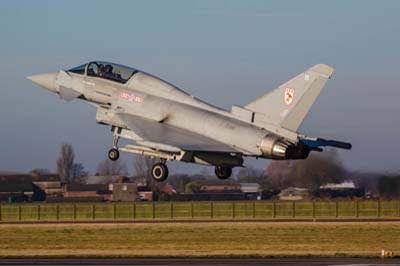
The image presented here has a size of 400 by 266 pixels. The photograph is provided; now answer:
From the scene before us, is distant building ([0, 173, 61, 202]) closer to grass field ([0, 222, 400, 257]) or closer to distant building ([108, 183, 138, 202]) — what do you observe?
distant building ([108, 183, 138, 202])

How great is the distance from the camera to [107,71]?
164 ft

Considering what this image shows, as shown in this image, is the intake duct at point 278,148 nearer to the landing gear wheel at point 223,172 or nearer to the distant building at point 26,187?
the landing gear wheel at point 223,172

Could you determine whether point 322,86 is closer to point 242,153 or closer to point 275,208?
point 242,153

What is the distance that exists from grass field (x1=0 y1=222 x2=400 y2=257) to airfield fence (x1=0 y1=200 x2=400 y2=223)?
6.70 metres

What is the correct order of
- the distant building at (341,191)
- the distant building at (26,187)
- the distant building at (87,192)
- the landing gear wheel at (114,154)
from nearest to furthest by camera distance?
the landing gear wheel at (114,154) < the distant building at (341,191) < the distant building at (26,187) < the distant building at (87,192)

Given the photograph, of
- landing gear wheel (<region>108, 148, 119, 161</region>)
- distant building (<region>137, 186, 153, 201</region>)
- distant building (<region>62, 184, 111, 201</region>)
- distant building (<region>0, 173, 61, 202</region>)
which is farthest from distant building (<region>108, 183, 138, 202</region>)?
landing gear wheel (<region>108, 148, 119, 161</region>)

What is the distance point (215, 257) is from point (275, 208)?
31739 millimetres

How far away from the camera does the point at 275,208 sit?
254 feet

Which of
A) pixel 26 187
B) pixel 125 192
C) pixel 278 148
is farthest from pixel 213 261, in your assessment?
pixel 26 187

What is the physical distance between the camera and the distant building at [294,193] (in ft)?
220

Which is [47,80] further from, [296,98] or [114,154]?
[296,98]

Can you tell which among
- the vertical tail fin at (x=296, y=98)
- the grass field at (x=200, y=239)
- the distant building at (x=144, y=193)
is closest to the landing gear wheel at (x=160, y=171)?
the grass field at (x=200, y=239)

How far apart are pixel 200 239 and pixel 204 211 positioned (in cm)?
2219

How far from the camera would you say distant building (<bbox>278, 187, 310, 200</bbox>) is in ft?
220
